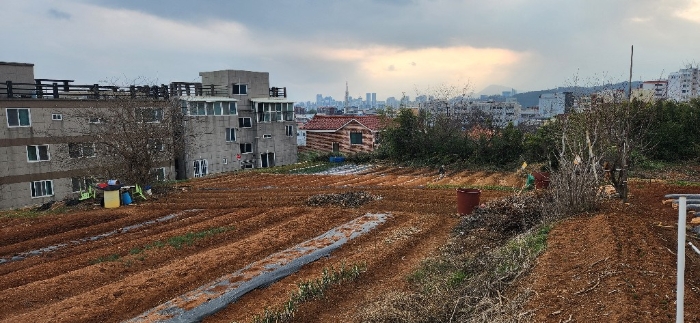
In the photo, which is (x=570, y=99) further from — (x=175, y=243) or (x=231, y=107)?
(x=231, y=107)

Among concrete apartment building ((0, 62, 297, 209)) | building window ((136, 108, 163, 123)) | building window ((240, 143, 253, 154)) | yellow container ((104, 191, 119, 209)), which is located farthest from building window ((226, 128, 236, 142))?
yellow container ((104, 191, 119, 209))

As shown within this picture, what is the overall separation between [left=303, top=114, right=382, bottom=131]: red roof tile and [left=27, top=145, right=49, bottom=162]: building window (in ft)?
77.5

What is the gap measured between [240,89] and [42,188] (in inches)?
584

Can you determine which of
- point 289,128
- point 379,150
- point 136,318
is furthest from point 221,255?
point 289,128

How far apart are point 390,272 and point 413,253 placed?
4.20 feet

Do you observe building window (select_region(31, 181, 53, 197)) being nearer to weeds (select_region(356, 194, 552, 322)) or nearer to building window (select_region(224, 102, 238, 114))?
building window (select_region(224, 102, 238, 114))

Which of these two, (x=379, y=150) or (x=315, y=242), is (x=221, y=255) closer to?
(x=315, y=242)

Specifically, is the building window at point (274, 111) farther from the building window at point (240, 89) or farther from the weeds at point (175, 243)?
the weeds at point (175, 243)

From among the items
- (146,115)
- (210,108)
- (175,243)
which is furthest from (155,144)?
(210,108)

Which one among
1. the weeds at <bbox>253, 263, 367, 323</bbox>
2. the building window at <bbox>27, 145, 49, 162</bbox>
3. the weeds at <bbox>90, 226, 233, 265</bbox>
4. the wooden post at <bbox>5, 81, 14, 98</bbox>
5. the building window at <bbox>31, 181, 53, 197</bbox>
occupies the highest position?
the wooden post at <bbox>5, 81, 14, 98</bbox>

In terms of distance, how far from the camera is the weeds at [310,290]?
6195mm

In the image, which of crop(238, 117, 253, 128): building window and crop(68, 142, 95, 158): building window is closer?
crop(68, 142, 95, 158): building window

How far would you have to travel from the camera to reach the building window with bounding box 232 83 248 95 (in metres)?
34.3

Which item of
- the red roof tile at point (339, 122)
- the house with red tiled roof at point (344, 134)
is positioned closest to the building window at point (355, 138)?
the house with red tiled roof at point (344, 134)
